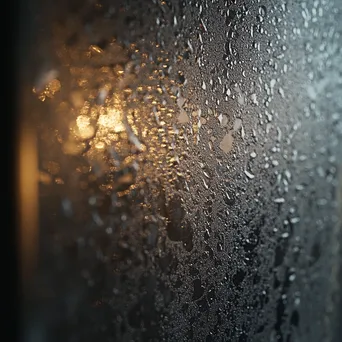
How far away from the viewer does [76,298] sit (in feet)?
1.32

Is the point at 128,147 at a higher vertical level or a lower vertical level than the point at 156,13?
lower

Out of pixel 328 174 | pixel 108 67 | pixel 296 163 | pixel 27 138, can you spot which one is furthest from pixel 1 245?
pixel 328 174

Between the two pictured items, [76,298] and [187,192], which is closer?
[76,298]

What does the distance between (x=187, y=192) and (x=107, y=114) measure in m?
0.14

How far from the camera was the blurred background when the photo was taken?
15.3 inches

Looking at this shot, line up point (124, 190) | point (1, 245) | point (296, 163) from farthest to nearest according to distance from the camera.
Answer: point (296, 163), point (124, 190), point (1, 245)

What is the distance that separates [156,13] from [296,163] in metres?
0.33

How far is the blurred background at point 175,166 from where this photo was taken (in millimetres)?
387

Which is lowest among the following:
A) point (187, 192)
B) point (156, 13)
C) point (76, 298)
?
point (76, 298)

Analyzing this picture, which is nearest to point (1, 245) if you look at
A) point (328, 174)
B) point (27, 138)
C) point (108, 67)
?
point (27, 138)

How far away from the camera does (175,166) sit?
20.4 inches

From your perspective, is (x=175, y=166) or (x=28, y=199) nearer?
(x=28, y=199)

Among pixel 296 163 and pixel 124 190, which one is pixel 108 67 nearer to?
pixel 124 190

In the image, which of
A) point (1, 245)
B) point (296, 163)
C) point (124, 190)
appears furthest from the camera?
point (296, 163)
